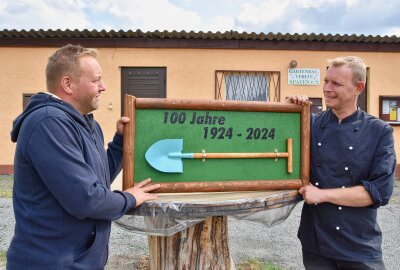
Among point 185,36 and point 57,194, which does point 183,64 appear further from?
point 57,194

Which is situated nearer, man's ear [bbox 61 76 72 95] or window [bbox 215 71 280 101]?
man's ear [bbox 61 76 72 95]

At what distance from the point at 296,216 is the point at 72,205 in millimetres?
4406

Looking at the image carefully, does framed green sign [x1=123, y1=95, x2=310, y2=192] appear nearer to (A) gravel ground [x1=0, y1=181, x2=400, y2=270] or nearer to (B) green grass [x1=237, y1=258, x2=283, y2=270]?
(B) green grass [x1=237, y1=258, x2=283, y2=270]

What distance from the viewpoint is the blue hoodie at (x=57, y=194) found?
1.43m

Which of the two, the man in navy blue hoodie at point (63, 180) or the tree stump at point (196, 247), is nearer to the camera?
the man in navy blue hoodie at point (63, 180)

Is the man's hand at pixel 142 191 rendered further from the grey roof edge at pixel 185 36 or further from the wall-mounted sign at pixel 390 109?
Answer: the wall-mounted sign at pixel 390 109

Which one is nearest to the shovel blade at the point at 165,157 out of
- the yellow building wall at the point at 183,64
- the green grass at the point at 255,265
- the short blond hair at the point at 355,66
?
the short blond hair at the point at 355,66

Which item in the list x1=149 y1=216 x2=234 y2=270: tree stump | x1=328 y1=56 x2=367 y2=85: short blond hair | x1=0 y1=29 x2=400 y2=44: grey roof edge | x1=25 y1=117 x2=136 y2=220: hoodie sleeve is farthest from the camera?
x1=0 y1=29 x2=400 y2=44: grey roof edge

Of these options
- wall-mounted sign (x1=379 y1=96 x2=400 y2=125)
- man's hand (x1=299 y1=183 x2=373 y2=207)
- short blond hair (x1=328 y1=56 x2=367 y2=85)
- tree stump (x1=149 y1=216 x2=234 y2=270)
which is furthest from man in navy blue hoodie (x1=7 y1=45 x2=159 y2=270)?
wall-mounted sign (x1=379 y1=96 x2=400 y2=125)

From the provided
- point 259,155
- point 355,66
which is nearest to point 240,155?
point 259,155

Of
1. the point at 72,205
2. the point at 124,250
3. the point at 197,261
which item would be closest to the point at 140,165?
the point at 72,205

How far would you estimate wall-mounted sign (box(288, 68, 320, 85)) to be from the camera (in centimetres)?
788

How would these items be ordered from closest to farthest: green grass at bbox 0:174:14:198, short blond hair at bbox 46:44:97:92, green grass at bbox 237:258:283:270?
1. short blond hair at bbox 46:44:97:92
2. green grass at bbox 237:258:283:270
3. green grass at bbox 0:174:14:198

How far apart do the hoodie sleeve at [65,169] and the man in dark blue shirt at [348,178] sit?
999 millimetres
